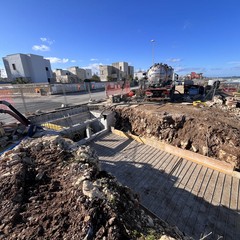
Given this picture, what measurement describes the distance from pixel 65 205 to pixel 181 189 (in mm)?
4573

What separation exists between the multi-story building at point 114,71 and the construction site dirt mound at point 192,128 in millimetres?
43741

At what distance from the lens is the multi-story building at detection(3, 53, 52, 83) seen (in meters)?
37.6

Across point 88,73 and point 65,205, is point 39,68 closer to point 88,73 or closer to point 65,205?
point 88,73

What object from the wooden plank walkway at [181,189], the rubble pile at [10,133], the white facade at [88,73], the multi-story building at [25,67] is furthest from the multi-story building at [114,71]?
the wooden plank walkway at [181,189]

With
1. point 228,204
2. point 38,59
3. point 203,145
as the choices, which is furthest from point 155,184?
point 38,59

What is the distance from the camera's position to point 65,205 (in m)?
2.03

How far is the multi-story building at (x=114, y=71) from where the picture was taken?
5469cm

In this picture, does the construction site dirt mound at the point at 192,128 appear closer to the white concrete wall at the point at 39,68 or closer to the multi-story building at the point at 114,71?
the white concrete wall at the point at 39,68

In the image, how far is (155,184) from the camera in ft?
17.9

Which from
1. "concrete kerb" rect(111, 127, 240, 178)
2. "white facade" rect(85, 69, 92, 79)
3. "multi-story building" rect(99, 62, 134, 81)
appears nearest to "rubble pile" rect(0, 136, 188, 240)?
"concrete kerb" rect(111, 127, 240, 178)

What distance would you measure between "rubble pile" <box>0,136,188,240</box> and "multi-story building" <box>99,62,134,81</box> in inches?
2020

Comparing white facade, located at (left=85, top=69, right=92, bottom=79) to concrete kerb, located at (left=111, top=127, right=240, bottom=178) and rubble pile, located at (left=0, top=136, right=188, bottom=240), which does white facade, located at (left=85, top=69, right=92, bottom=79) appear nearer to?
concrete kerb, located at (left=111, top=127, right=240, bottom=178)

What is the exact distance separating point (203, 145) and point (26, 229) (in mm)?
7600

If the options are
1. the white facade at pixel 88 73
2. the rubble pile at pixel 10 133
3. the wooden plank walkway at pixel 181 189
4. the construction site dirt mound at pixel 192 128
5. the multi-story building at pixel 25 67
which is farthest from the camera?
the white facade at pixel 88 73
